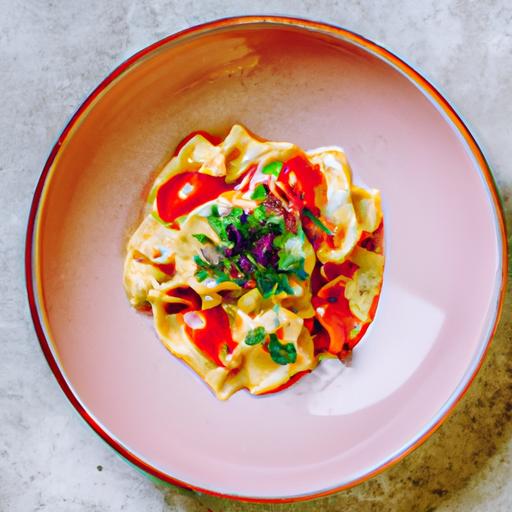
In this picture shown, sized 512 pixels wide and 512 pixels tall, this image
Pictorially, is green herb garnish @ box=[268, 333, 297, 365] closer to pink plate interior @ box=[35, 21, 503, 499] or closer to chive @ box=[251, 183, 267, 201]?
pink plate interior @ box=[35, 21, 503, 499]

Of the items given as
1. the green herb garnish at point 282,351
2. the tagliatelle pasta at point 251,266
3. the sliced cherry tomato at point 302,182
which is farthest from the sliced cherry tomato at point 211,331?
the sliced cherry tomato at point 302,182

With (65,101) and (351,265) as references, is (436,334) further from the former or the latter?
(65,101)

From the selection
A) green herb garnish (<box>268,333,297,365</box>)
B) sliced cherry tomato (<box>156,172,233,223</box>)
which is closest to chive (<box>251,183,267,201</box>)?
sliced cherry tomato (<box>156,172,233,223</box>)

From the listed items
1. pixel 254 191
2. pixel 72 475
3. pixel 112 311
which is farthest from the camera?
pixel 72 475

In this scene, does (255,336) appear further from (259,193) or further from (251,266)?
(259,193)

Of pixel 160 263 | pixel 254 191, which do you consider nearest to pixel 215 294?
pixel 160 263

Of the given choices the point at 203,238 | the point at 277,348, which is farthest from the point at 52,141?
the point at 277,348
